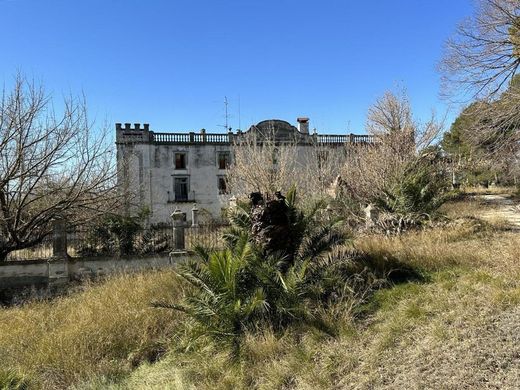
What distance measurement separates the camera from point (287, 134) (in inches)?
1304

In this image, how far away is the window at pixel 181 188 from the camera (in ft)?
113

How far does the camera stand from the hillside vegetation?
4082 mm

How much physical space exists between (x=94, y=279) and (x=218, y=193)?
24.0 metres

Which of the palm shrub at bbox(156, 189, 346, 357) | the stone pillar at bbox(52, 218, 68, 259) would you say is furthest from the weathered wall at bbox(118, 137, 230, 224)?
the palm shrub at bbox(156, 189, 346, 357)

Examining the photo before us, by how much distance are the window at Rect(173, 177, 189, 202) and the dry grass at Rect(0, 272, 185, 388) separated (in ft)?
85.3

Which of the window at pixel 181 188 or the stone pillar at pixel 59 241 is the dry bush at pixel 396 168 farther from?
the window at pixel 181 188

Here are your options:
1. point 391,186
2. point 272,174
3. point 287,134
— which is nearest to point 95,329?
point 391,186

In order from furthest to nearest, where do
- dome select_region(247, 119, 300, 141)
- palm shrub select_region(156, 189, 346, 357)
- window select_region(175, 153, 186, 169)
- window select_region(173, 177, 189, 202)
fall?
window select_region(173, 177, 189, 202)
window select_region(175, 153, 186, 169)
dome select_region(247, 119, 300, 141)
palm shrub select_region(156, 189, 346, 357)

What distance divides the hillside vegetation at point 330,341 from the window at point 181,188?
26.4 m

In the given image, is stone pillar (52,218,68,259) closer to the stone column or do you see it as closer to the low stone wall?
the low stone wall

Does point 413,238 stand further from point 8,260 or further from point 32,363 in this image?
point 8,260

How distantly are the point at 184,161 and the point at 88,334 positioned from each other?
2888cm

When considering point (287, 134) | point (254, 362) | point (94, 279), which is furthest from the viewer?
point (287, 134)

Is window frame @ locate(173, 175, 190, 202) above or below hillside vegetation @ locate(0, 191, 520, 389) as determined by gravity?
above
